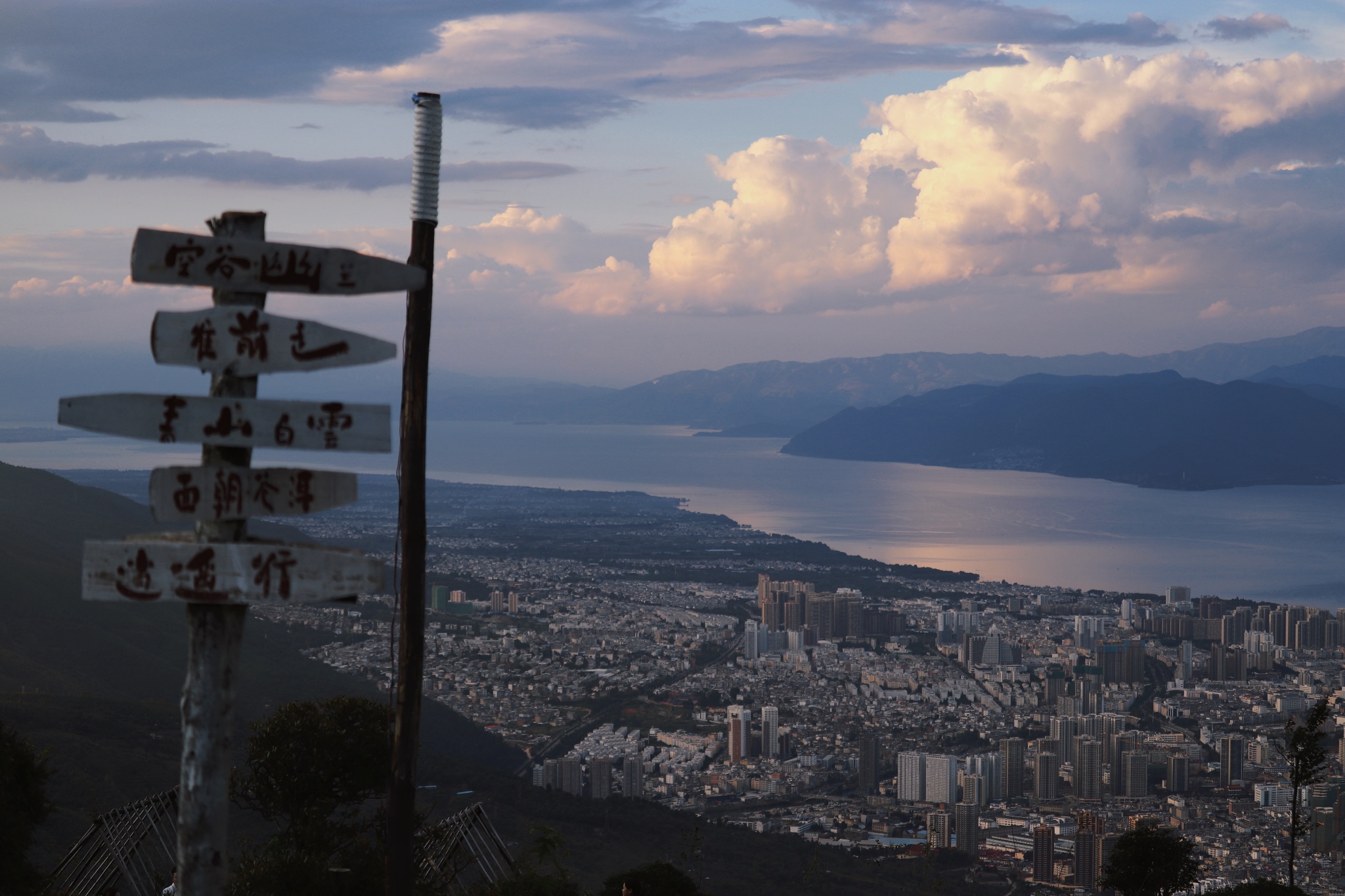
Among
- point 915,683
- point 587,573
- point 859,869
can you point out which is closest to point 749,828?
point 859,869

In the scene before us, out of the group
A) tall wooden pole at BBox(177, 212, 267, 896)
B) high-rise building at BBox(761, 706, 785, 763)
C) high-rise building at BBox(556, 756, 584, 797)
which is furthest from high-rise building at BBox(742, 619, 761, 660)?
tall wooden pole at BBox(177, 212, 267, 896)

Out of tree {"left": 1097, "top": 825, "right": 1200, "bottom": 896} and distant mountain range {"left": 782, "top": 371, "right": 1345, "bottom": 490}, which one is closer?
tree {"left": 1097, "top": 825, "right": 1200, "bottom": 896}

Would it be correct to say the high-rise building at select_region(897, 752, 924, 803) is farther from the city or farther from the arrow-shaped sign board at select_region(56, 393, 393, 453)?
the arrow-shaped sign board at select_region(56, 393, 393, 453)

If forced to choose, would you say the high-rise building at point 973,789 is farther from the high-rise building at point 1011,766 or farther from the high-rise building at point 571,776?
the high-rise building at point 571,776

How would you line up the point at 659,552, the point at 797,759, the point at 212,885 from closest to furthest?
the point at 212,885
the point at 797,759
the point at 659,552

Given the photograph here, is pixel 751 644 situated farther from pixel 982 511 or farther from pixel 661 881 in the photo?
pixel 982 511

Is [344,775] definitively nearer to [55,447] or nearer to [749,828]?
[749,828]

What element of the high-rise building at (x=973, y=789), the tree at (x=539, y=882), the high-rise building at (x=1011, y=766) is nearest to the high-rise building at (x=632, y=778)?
the high-rise building at (x=973, y=789)
